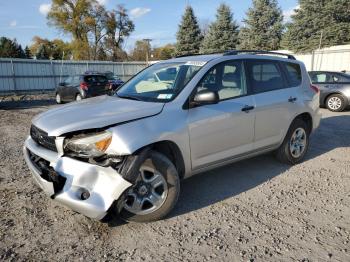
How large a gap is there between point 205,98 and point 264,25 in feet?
124

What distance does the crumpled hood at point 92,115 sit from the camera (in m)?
3.24

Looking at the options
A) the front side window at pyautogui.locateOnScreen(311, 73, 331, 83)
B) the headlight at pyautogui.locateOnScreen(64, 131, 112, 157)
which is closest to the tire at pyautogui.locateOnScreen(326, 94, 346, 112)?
the front side window at pyautogui.locateOnScreen(311, 73, 331, 83)

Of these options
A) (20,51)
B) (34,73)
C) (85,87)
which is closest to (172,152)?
(85,87)

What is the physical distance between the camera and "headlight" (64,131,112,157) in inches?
124

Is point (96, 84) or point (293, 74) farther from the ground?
point (293, 74)

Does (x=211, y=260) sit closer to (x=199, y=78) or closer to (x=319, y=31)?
(x=199, y=78)

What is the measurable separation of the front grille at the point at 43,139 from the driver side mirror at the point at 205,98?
5.08 ft

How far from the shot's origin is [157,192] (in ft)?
11.6

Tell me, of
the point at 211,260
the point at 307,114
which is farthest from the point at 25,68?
the point at 211,260

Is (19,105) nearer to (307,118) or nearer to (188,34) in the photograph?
(307,118)

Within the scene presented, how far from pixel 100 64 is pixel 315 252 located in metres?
26.0

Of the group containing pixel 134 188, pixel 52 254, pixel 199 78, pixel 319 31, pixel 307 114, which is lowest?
pixel 52 254

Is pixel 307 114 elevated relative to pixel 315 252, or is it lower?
elevated

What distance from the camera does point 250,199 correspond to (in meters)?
4.16
